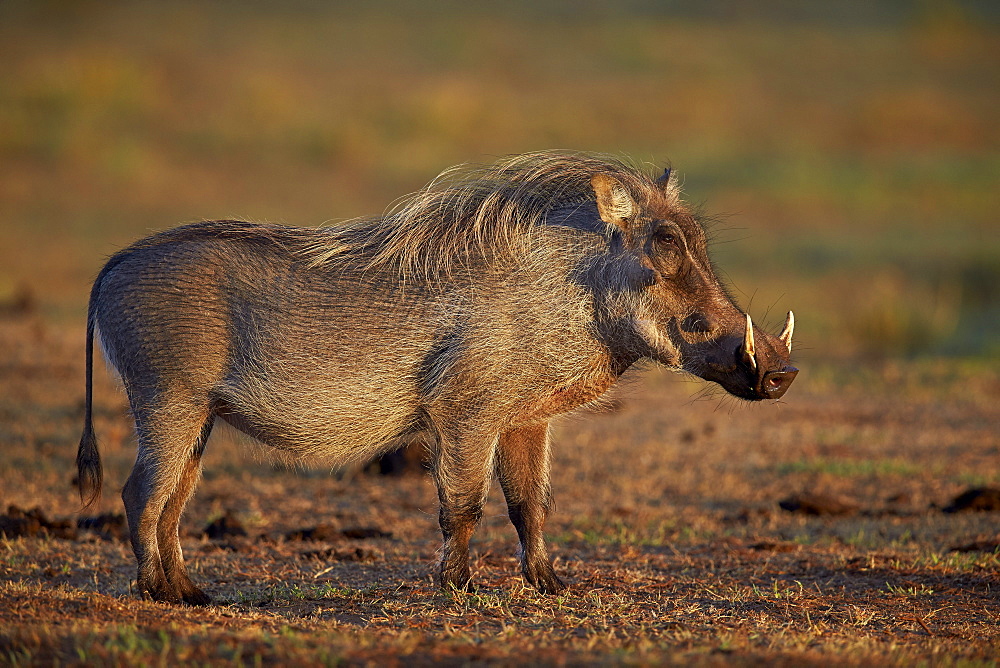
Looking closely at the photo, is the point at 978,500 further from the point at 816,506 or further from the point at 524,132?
the point at 524,132

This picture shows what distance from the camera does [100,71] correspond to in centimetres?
2850

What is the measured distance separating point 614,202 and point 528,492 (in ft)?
4.63

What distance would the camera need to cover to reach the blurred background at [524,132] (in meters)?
18.4

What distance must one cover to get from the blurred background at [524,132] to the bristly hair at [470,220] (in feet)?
17.9

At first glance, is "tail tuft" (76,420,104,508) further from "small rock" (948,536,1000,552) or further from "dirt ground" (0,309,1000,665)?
"small rock" (948,536,1000,552)

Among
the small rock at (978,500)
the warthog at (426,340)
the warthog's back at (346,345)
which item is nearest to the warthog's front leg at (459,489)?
the warthog at (426,340)

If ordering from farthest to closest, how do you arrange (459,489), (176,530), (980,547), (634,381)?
(980,547) → (634,381) → (176,530) → (459,489)

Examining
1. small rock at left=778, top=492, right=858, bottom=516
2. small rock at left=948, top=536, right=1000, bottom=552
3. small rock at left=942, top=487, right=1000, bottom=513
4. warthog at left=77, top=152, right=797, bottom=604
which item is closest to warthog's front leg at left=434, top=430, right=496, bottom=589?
warthog at left=77, top=152, right=797, bottom=604

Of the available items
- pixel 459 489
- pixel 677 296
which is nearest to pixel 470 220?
pixel 677 296

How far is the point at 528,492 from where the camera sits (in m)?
5.70

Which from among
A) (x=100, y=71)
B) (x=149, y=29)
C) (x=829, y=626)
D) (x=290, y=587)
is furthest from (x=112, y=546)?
(x=149, y=29)

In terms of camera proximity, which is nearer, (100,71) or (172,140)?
(172,140)

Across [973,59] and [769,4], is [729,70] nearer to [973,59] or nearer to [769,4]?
[973,59]

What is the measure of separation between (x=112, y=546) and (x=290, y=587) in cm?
153
